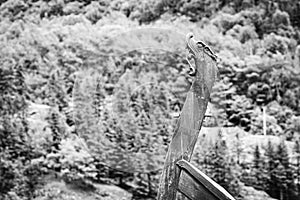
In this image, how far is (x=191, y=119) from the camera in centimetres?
76

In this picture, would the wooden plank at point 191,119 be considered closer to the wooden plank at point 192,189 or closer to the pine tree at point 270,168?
the wooden plank at point 192,189

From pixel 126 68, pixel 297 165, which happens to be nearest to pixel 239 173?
pixel 297 165

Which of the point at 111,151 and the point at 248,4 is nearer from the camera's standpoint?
the point at 111,151

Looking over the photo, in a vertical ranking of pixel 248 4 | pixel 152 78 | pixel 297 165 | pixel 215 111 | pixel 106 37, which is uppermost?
pixel 248 4

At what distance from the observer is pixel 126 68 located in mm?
3439

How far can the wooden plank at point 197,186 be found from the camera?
69 centimetres

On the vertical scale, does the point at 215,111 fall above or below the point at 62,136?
above

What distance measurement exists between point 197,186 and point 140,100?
8.84 ft

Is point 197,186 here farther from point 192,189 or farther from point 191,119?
point 191,119

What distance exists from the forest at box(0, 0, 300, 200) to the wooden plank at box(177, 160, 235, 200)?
8.04 feet

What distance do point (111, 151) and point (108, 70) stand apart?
61 centimetres

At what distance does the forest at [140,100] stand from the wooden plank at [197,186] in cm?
245

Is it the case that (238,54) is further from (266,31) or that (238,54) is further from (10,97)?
(10,97)

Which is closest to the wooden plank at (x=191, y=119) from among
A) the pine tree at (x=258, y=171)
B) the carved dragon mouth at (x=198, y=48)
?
the carved dragon mouth at (x=198, y=48)
